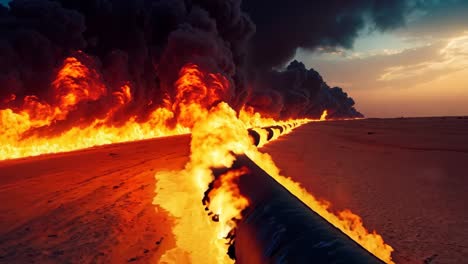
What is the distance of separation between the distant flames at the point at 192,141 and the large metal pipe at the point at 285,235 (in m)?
0.38

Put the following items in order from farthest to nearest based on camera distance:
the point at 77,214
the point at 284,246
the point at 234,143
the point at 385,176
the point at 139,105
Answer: the point at 139,105
the point at 385,176
the point at 234,143
the point at 77,214
the point at 284,246

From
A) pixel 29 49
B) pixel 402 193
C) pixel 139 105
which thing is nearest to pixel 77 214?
pixel 402 193

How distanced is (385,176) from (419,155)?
4310mm

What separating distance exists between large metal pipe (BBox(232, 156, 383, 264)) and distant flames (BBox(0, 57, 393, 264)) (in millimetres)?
379

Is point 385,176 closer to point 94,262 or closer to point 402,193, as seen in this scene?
point 402,193

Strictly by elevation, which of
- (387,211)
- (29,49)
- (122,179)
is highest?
(29,49)

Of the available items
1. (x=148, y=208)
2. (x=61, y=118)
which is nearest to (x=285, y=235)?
(x=148, y=208)

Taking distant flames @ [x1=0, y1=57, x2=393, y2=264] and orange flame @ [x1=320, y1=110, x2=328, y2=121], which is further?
orange flame @ [x1=320, y1=110, x2=328, y2=121]

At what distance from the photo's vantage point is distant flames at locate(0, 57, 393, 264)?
3.93 metres

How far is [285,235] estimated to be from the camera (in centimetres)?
236

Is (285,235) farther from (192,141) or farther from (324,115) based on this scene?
(324,115)

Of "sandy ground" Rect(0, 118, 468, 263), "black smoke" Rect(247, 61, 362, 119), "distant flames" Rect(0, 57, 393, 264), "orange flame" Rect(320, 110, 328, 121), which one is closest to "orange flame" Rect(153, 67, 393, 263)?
"distant flames" Rect(0, 57, 393, 264)

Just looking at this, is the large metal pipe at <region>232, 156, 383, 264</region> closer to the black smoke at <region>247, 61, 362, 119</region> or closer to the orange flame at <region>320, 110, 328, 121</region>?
the black smoke at <region>247, 61, 362, 119</region>

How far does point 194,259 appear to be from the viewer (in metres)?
3.67
